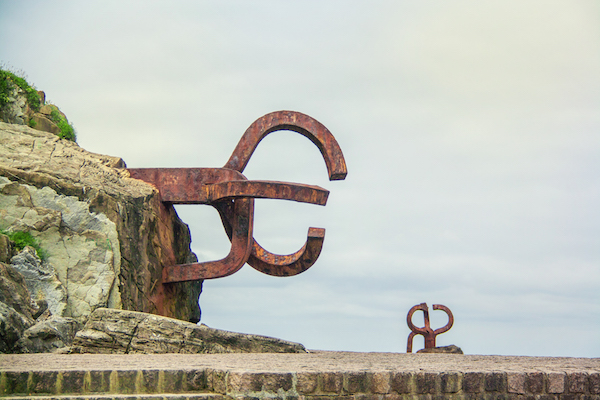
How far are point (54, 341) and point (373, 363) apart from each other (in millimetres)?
3251

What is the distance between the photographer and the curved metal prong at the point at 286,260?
10.2 metres

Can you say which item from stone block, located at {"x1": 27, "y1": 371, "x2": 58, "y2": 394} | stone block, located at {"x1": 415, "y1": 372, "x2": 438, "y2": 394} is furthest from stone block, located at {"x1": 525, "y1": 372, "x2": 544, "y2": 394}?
stone block, located at {"x1": 27, "y1": 371, "x2": 58, "y2": 394}

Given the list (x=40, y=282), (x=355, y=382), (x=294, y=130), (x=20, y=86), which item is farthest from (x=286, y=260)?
(x=355, y=382)

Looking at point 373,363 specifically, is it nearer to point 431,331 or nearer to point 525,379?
point 525,379

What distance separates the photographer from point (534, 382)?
184 inches

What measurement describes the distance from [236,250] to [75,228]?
268cm

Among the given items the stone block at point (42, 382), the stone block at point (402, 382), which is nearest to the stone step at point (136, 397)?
the stone block at point (42, 382)

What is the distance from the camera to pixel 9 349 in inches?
218

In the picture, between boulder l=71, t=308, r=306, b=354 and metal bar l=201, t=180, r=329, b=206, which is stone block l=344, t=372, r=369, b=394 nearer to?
boulder l=71, t=308, r=306, b=354

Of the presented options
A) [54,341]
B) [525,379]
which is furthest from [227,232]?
[525,379]

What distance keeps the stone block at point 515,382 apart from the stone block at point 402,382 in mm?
818

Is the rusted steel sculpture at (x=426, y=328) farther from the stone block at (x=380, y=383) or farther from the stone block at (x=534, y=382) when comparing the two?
the stone block at (x=380, y=383)

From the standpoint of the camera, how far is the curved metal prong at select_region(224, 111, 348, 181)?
9914 mm

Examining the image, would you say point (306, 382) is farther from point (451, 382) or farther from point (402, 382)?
point (451, 382)
